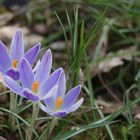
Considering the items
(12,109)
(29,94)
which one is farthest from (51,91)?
(12,109)

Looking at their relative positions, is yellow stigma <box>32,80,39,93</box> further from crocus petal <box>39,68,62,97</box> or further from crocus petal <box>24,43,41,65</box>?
crocus petal <box>24,43,41,65</box>

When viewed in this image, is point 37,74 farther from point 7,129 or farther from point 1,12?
point 1,12

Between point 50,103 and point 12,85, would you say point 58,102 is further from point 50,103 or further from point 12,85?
point 12,85

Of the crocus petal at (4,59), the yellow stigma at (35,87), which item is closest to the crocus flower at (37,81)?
the yellow stigma at (35,87)

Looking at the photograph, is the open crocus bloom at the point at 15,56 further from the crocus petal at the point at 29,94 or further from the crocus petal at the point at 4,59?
the crocus petal at the point at 29,94

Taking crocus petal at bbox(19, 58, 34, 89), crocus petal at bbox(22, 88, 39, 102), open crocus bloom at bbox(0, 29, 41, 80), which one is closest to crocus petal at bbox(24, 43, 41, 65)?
open crocus bloom at bbox(0, 29, 41, 80)

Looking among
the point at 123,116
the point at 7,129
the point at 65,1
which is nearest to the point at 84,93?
the point at 123,116
